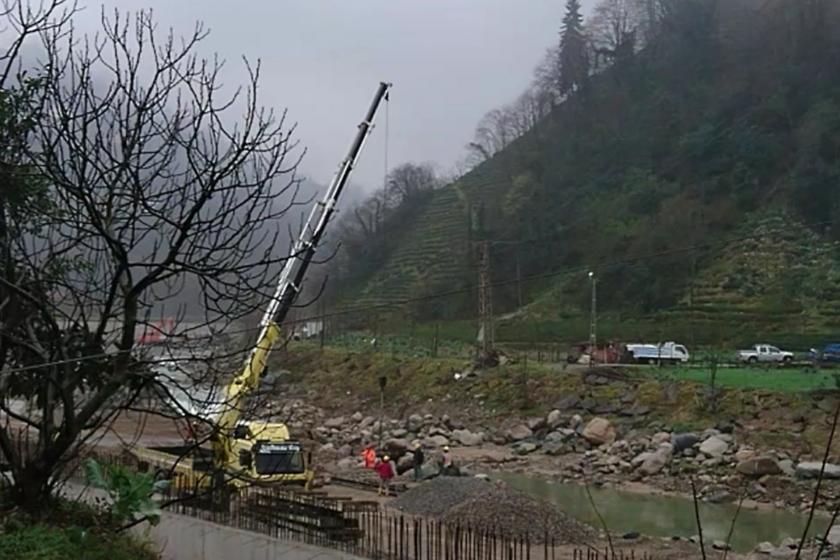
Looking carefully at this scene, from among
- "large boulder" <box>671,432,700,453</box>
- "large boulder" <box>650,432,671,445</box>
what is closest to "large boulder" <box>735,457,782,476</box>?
"large boulder" <box>671,432,700,453</box>

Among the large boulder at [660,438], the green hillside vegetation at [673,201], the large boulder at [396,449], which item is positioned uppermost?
the green hillside vegetation at [673,201]

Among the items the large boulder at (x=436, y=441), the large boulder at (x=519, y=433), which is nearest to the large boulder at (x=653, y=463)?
the large boulder at (x=519, y=433)

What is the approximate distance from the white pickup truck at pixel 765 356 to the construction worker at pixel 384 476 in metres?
25.9

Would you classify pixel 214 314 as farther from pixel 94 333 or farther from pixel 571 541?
pixel 571 541

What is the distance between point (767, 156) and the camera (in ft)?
243

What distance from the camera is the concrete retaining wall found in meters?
12.5

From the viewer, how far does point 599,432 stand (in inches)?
1564

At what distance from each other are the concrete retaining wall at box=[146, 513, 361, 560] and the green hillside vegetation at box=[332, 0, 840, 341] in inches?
1588

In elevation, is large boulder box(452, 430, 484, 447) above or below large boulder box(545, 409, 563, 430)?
below

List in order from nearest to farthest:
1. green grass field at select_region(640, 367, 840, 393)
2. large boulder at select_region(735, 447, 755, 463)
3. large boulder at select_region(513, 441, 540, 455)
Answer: large boulder at select_region(735, 447, 755, 463), large boulder at select_region(513, 441, 540, 455), green grass field at select_region(640, 367, 840, 393)

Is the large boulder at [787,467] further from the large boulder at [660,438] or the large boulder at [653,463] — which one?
the large boulder at [660,438]

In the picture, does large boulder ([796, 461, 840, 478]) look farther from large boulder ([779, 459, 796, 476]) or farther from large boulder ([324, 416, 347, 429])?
large boulder ([324, 416, 347, 429])

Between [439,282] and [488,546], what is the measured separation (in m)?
64.8

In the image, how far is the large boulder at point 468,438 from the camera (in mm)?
42906
